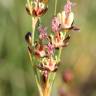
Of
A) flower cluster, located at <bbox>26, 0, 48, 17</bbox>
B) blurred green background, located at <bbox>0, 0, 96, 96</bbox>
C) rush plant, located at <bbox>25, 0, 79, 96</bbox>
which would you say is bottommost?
blurred green background, located at <bbox>0, 0, 96, 96</bbox>

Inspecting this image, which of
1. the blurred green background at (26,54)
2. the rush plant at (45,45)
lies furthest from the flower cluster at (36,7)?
the blurred green background at (26,54)

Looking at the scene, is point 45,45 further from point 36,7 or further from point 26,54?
point 26,54

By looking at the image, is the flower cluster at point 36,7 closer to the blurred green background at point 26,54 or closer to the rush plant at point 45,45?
the rush plant at point 45,45

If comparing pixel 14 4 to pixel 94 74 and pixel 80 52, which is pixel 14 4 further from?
pixel 94 74

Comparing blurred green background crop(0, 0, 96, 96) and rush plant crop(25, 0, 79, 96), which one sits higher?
rush plant crop(25, 0, 79, 96)

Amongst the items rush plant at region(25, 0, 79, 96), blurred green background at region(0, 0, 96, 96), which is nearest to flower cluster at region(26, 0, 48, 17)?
rush plant at region(25, 0, 79, 96)

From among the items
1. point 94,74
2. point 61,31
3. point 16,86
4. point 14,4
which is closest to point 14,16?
point 14,4

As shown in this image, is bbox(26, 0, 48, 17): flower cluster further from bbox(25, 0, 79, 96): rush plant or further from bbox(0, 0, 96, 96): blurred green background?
bbox(0, 0, 96, 96): blurred green background
